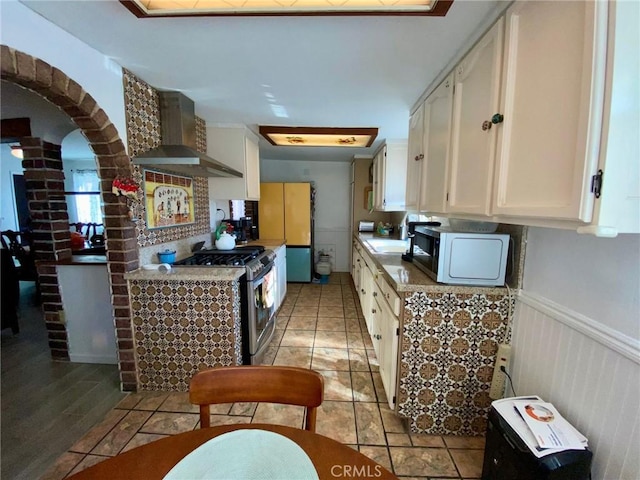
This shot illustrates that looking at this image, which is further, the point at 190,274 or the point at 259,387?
the point at 190,274

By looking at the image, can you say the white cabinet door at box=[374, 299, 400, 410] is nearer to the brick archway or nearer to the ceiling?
the ceiling

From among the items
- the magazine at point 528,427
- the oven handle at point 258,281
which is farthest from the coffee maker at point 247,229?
the magazine at point 528,427

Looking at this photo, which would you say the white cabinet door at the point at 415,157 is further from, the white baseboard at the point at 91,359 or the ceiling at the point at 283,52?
the white baseboard at the point at 91,359

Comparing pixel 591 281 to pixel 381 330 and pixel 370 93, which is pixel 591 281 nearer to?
pixel 381 330

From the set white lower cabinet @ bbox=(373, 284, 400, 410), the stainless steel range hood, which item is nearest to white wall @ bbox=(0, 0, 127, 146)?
the stainless steel range hood

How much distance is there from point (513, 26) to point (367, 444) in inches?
86.7

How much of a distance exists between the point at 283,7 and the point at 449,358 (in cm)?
203

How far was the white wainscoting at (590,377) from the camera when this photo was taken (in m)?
0.99

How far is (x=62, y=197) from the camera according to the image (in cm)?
239

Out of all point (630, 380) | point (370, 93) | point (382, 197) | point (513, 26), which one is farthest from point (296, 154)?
point (630, 380)

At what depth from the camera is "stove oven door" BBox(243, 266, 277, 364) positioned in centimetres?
223

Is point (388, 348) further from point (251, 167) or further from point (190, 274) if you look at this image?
point (251, 167)

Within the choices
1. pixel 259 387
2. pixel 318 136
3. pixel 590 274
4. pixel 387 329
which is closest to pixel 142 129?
pixel 318 136

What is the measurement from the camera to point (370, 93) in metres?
2.17
